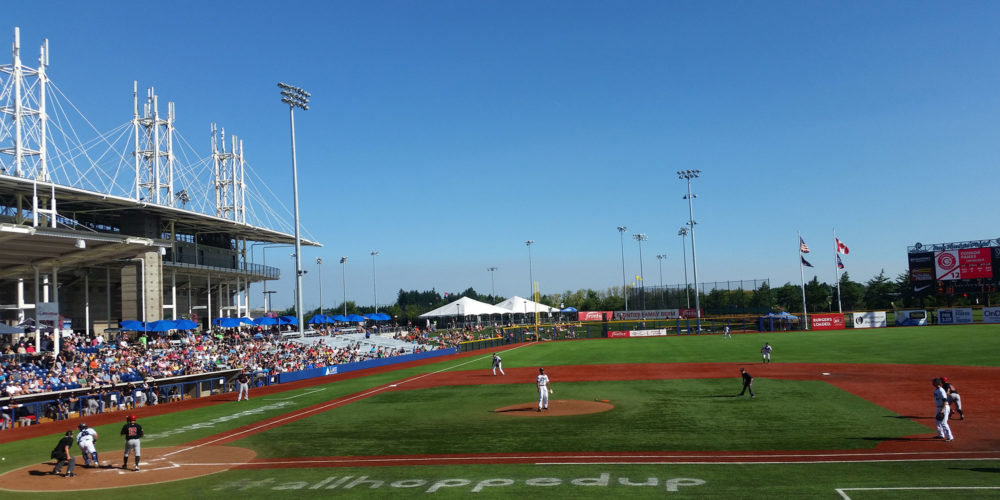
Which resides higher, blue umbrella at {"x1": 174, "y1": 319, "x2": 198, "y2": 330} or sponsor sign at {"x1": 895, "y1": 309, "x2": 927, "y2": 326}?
blue umbrella at {"x1": 174, "y1": 319, "x2": 198, "y2": 330}

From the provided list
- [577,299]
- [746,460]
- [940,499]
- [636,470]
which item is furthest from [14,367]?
[577,299]

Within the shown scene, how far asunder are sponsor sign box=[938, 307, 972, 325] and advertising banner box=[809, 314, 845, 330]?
31.7ft

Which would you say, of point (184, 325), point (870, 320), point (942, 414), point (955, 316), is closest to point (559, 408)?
point (942, 414)

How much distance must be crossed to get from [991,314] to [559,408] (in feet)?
206

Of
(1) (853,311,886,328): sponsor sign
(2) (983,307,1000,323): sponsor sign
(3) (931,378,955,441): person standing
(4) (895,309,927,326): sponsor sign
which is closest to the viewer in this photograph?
(3) (931,378,955,441): person standing

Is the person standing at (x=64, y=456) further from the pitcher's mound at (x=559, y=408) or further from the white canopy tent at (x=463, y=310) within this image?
the white canopy tent at (x=463, y=310)

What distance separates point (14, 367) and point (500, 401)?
25.0 meters

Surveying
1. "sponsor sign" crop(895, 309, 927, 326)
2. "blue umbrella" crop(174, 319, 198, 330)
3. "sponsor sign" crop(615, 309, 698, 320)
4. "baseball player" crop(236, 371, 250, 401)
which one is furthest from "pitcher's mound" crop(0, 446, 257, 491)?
"sponsor sign" crop(895, 309, 927, 326)

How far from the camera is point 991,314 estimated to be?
6494cm

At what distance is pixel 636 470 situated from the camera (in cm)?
1553

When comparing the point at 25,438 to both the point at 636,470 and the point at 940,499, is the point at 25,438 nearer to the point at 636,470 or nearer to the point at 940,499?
the point at 636,470

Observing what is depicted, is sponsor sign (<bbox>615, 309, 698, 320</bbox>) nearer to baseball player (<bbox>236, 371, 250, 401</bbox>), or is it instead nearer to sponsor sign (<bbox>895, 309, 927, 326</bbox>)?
sponsor sign (<bbox>895, 309, 927, 326</bbox>)

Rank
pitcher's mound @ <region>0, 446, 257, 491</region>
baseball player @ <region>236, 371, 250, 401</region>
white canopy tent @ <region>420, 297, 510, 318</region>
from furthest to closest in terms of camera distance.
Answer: white canopy tent @ <region>420, 297, 510, 318</region> → baseball player @ <region>236, 371, 250, 401</region> → pitcher's mound @ <region>0, 446, 257, 491</region>

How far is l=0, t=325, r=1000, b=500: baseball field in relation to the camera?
14539 millimetres
